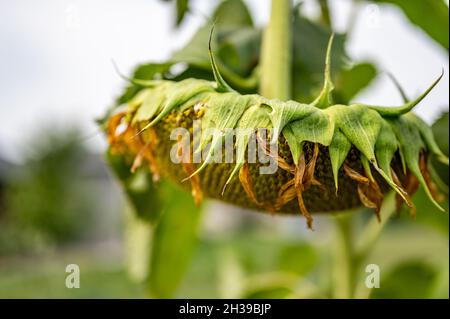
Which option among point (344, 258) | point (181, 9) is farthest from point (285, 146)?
point (344, 258)

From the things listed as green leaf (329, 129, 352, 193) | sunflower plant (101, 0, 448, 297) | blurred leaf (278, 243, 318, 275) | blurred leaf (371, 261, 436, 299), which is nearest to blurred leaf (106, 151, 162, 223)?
sunflower plant (101, 0, 448, 297)

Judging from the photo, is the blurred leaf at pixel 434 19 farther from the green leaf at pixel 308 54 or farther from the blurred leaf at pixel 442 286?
the blurred leaf at pixel 442 286

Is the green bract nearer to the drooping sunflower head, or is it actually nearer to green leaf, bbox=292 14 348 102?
the drooping sunflower head

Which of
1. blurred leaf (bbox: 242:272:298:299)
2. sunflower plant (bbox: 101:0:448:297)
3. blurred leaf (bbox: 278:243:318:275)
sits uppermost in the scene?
sunflower plant (bbox: 101:0:448:297)

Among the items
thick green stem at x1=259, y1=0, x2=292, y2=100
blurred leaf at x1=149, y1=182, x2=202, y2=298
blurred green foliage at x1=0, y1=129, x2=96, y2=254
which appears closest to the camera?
thick green stem at x1=259, y1=0, x2=292, y2=100

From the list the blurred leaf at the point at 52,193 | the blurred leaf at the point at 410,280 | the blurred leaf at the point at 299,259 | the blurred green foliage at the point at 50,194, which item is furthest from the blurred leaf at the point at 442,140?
the blurred leaf at the point at 52,193

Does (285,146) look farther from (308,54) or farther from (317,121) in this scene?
(308,54)
